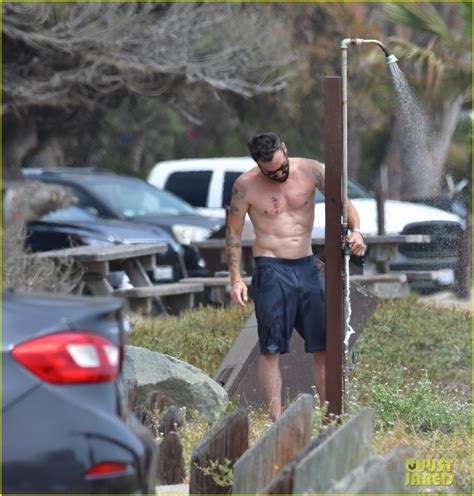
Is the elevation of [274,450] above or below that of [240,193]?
below

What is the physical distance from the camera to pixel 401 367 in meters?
9.97

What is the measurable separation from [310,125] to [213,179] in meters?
14.0

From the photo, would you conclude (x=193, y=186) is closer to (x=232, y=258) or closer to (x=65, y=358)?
(x=232, y=258)

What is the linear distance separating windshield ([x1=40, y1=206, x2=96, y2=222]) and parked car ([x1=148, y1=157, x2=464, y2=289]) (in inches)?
116

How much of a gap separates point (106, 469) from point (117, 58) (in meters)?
16.1

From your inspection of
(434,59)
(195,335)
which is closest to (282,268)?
(195,335)

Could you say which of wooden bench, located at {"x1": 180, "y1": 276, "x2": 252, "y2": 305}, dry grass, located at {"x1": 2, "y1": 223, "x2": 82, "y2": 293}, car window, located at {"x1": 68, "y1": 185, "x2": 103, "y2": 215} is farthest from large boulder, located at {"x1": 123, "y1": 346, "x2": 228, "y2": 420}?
car window, located at {"x1": 68, "y1": 185, "x2": 103, "y2": 215}

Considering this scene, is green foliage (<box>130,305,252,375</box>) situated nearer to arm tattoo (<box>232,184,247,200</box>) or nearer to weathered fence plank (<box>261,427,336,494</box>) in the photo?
arm tattoo (<box>232,184,247,200</box>)

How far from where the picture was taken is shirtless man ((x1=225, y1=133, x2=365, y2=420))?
7.72 metres

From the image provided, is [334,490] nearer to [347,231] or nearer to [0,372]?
[0,372]

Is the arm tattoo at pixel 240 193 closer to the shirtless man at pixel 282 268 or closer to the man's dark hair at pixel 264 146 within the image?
the shirtless man at pixel 282 268

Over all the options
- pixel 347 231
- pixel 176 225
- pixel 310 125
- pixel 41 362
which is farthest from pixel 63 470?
pixel 310 125

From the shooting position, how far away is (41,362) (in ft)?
13.3

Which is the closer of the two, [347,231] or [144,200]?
[347,231]
